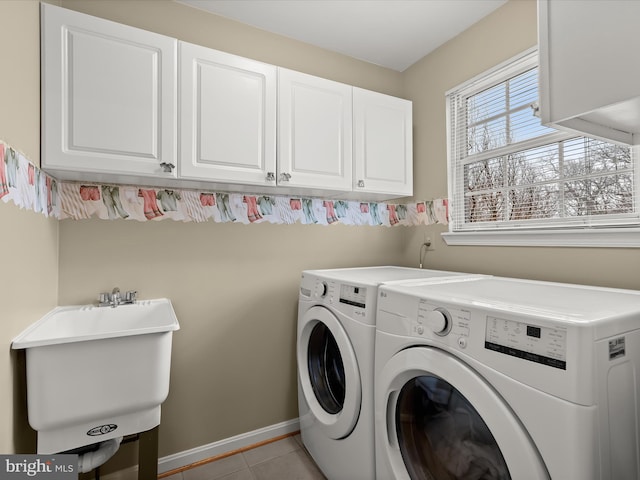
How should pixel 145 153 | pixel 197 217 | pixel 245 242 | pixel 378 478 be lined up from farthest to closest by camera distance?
pixel 245 242 → pixel 197 217 → pixel 145 153 → pixel 378 478

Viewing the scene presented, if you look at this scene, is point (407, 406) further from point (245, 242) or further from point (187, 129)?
point (187, 129)

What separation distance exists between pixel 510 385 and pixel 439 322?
0.25 meters

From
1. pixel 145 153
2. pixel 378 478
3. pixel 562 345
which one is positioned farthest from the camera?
pixel 145 153

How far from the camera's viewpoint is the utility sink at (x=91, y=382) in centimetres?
118

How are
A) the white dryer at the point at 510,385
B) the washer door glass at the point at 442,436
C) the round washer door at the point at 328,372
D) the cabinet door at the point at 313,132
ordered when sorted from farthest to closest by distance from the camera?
the cabinet door at the point at 313,132 < the round washer door at the point at 328,372 < the washer door glass at the point at 442,436 < the white dryer at the point at 510,385

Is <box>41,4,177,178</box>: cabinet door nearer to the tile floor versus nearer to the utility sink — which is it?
the utility sink

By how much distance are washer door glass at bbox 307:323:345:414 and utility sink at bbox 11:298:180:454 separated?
0.81 metres

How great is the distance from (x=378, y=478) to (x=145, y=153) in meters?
1.69

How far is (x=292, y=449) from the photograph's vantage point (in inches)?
80.1

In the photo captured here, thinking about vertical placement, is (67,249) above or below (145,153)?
below

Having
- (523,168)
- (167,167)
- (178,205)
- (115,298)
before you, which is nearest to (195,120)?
(167,167)

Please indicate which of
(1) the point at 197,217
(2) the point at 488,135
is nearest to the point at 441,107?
(2) the point at 488,135

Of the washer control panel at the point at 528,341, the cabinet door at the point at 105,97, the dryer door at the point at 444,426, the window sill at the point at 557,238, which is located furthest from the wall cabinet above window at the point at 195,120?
the washer control panel at the point at 528,341

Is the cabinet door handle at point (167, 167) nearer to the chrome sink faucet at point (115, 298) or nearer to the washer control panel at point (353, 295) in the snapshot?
the chrome sink faucet at point (115, 298)
